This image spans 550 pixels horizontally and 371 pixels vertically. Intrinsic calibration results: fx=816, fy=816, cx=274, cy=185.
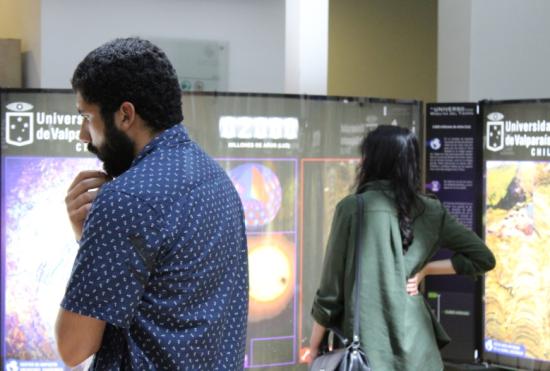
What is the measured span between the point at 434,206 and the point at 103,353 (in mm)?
1770

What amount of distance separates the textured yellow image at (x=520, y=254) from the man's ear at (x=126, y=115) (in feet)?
9.46

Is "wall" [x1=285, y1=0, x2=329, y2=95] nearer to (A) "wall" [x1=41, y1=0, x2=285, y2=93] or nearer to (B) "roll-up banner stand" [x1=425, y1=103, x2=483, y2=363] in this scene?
(B) "roll-up banner stand" [x1=425, y1=103, x2=483, y2=363]

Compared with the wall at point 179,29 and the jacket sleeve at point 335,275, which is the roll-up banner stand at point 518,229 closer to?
the jacket sleeve at point 335,275

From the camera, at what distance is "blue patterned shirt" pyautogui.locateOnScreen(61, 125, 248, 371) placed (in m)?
1.33

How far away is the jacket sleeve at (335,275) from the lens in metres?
2.81

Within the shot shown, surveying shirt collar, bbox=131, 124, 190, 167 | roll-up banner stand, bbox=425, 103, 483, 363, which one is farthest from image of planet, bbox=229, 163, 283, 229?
shirt collar, bbox=131, 124, 190, 167

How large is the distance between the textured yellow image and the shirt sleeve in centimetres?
296

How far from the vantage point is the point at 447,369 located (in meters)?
4.49

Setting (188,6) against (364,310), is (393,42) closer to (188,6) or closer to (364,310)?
(188,6)

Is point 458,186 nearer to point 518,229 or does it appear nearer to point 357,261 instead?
point 518,229

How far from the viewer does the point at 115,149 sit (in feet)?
4.87

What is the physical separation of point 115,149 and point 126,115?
73 millimetres

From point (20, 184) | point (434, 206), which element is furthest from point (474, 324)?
point (20, 184)

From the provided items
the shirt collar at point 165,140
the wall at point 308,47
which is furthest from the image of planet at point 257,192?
the shirt collar at point 165,140
